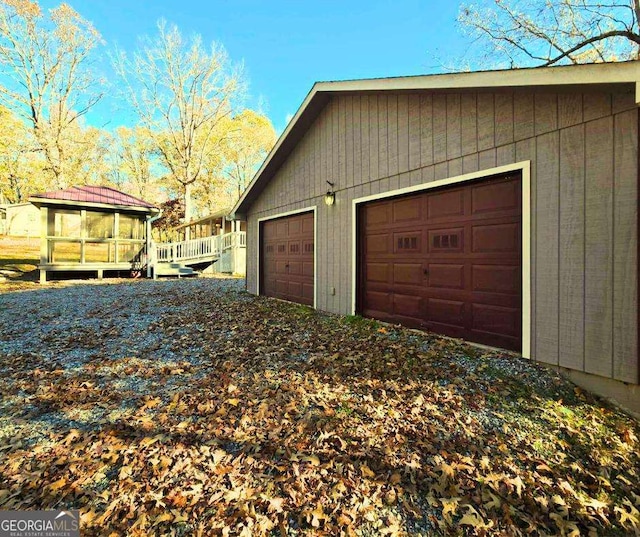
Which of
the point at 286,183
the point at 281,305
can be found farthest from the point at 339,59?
the point at 281,305

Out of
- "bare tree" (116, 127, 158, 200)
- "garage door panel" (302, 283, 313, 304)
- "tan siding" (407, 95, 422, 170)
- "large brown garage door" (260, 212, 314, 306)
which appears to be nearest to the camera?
"tan siding" (407, 95, 422, 170)

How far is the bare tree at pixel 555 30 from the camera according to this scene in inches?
358

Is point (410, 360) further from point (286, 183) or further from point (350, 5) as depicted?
point (350, 5)

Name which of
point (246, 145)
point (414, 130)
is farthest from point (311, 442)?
point (246, 145)

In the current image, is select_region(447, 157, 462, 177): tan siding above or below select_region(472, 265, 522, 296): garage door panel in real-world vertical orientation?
above

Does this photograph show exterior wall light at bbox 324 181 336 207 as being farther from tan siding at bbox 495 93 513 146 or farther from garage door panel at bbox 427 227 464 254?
tan siding at bbox 495 93 513 146

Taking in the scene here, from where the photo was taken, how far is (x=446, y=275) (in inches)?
194

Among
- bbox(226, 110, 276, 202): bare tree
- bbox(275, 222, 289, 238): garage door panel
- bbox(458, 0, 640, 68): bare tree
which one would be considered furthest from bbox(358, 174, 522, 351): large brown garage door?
bbox(226, 110, 276, 202): bare tree

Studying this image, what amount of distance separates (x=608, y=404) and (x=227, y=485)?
11.4 ft

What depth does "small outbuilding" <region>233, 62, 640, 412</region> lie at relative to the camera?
128 inches

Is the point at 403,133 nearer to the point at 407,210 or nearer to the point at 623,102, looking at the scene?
Result: the point at 407,210

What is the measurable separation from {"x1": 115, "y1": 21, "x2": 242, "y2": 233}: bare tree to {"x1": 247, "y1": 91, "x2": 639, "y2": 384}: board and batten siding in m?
19.6

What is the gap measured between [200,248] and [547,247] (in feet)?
51.8

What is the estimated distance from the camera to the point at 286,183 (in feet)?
28.1
